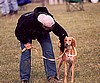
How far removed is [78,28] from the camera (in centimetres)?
1356

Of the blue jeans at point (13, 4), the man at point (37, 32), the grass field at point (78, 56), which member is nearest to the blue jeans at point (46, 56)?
the man at point (37, 32)

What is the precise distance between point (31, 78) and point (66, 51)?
983 millimetres

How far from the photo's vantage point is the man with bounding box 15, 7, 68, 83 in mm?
5633

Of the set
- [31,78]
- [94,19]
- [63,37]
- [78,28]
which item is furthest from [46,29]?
[94,19]

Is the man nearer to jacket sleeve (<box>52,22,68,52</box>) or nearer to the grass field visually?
jacket sleeve (<box>52,22,68,52</box>)

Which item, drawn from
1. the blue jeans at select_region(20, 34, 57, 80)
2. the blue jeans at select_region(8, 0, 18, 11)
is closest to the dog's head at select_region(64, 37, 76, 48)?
the blue jeans at select_region(20, 34, 57, 80)

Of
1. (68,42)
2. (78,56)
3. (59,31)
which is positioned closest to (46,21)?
(59,31)

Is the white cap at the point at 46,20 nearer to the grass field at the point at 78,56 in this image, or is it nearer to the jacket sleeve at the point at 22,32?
the jacket sleeve at the point at 22,32

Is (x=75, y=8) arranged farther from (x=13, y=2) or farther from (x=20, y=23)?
(x=20, y=23)

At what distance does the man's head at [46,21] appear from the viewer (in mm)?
5498

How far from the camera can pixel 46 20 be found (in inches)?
217

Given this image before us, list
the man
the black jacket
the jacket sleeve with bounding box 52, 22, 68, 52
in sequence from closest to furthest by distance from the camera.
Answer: the man, the black jacket, the jacket sleeve with bounding box 52, 22, 68, 52

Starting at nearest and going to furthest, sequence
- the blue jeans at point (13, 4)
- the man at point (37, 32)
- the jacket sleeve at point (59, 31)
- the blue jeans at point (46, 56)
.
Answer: the man at point (37, 32) → the jacket sleeve at point (59, 31) → the blue jeans at point (46, 56) → the blue jeans at point (13, 4)

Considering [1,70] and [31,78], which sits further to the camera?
[1,70]
